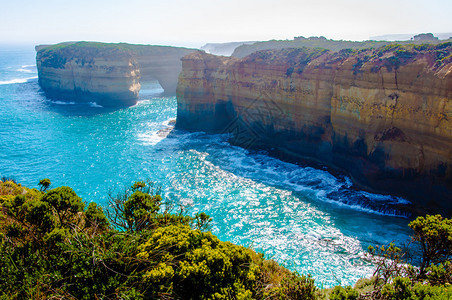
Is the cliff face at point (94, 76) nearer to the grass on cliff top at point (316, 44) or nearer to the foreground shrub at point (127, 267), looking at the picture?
the grass on cliff top at point (316, 44)

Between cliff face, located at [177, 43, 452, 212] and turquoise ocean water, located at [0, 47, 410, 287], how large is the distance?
2.92 m

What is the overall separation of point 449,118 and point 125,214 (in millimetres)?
28451

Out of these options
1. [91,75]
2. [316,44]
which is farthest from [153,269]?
[316,44]

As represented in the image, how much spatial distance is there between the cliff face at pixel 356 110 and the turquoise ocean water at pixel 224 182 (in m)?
2.92

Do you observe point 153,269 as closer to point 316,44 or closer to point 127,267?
point 127,267

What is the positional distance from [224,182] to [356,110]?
17.2 meters

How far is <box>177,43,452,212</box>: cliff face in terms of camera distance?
3003cm

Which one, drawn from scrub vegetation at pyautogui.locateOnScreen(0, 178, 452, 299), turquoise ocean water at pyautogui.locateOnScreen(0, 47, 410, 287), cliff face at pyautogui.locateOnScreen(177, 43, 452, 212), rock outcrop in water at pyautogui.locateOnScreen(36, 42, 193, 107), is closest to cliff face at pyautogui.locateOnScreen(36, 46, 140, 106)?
rock outcrop in water at pyautogui.locateOnScreen(36, 42, 193, 107)

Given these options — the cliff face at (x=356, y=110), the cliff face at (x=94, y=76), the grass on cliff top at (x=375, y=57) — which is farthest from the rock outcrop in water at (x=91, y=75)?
the grass on cliff top at (x=375, y=57)

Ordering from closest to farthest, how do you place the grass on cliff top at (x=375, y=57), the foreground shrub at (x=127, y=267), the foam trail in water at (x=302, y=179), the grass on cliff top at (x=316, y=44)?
the foreground shrub at (x=127, y=267), the foam trail in water at (x=302, y=179), the grass on cliff top at (x=375, y=57), the grass on cliff top at (x=316, y=44)

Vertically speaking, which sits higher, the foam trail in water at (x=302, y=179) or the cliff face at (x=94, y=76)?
the cliff face at (x=94, y=76)

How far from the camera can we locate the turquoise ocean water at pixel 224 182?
83.7 ft

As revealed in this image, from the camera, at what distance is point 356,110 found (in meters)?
35.9

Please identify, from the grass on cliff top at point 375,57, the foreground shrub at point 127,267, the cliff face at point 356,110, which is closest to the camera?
the foreground shrub at point 127,267
